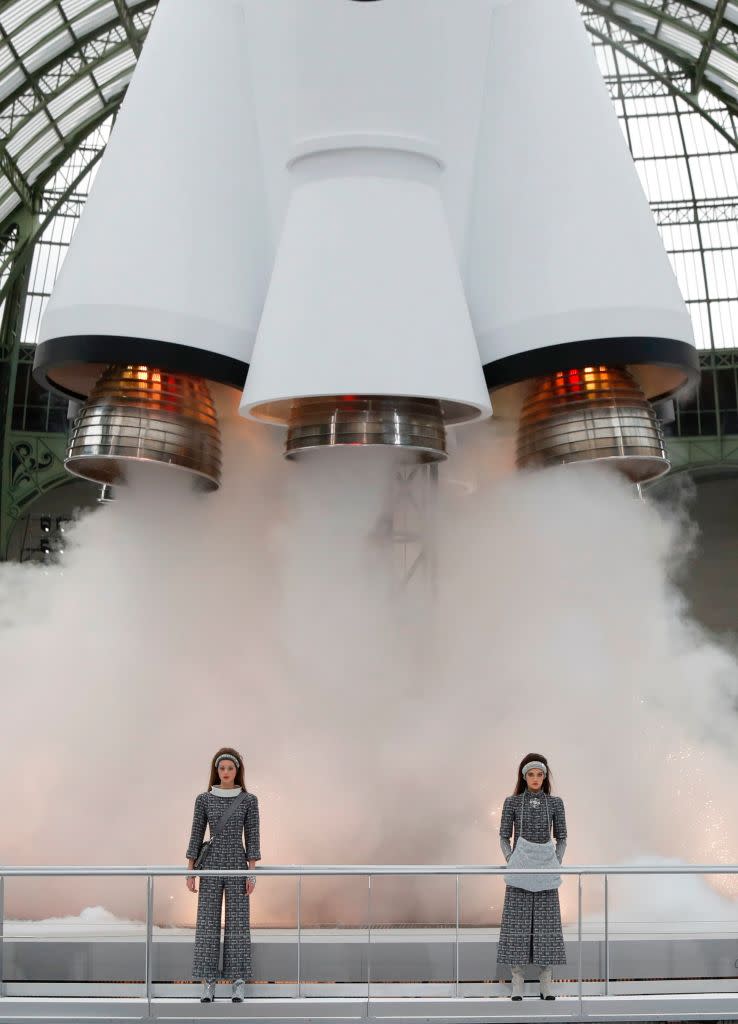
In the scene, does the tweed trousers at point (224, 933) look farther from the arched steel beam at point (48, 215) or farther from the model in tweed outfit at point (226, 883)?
the arched steel beam at point (48, 215)

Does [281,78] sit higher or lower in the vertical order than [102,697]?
higher

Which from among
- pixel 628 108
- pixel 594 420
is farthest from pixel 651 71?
pixel 594 420

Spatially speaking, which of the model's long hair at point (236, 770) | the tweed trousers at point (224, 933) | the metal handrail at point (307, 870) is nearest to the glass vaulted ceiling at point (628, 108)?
the model's long hair at point (236, 770)

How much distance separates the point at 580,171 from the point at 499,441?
2.47 meters

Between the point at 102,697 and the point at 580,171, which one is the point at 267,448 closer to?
the point at 102,697

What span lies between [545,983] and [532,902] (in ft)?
1.43

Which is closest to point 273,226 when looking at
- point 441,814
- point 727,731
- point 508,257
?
point 508,257

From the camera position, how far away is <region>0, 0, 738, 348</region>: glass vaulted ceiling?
81.9ft

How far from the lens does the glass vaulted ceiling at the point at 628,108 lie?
25.0 metres

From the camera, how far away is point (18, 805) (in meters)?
10.4

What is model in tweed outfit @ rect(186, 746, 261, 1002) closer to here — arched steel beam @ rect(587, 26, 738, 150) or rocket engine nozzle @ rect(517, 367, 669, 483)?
rocket engine nozzle @ rect(517, 367, 669, 483)

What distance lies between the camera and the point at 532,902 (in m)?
7.05

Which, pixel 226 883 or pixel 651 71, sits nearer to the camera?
pixel 226 883

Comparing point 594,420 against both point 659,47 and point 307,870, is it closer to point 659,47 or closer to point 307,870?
point 307,870
